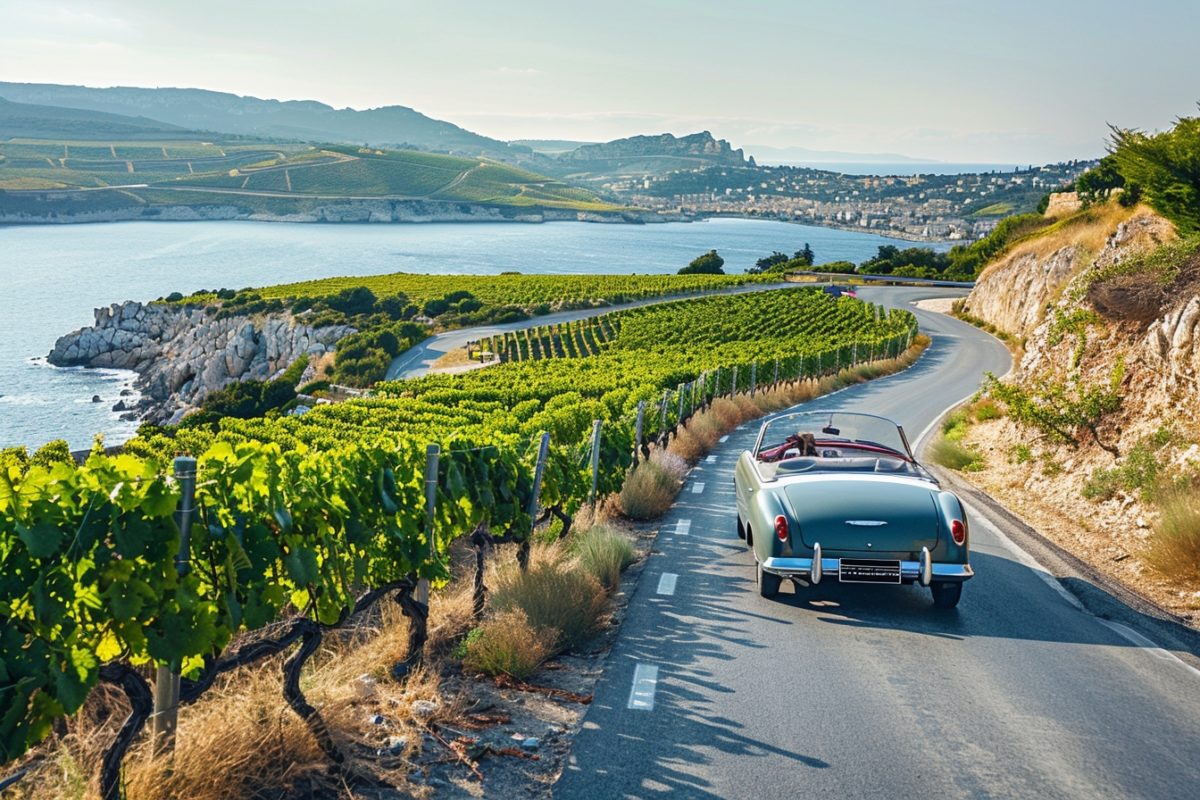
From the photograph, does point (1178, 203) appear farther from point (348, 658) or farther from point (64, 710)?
point (64, 710)

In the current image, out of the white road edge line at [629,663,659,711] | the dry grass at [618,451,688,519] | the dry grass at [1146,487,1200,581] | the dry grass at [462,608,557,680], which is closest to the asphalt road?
the white road edge line at [629,663,659,711]

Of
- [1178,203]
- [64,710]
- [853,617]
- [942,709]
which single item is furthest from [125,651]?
[1178,203]

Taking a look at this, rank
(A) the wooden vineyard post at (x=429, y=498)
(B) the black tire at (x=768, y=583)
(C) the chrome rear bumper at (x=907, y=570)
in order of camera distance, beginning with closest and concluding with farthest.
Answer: (A) the wooden vineyard post at (x=429, y=498) → (C) the chrome rear bumper at (x=907, y=570) → (B) the black tire at (x=768, y=583)

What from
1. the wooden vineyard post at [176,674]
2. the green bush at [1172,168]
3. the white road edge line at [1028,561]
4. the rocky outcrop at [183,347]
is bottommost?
the rocky outcrop at [183,347]

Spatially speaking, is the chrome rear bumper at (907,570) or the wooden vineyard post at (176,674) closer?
the wooden vineyard post at (176,674)

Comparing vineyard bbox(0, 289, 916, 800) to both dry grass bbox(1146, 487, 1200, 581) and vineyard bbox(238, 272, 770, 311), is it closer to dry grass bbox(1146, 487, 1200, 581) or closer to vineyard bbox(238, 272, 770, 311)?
dry grass bbox(1146, 487, 1200, 581)

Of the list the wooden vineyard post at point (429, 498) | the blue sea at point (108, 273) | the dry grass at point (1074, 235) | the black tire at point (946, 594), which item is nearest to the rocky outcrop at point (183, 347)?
the blue sea at point (108, 273)

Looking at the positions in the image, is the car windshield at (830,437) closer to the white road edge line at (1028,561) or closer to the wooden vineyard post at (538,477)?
the white road edge line at (1028,561)

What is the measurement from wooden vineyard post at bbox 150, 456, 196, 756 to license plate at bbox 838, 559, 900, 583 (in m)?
5.36

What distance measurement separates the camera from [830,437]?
1093 centimetres

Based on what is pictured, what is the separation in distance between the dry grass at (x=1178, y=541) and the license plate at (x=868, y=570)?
3866 millimetres

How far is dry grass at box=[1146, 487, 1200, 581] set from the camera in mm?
9938

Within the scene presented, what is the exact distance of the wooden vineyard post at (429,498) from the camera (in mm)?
7023

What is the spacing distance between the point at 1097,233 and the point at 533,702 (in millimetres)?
51211
